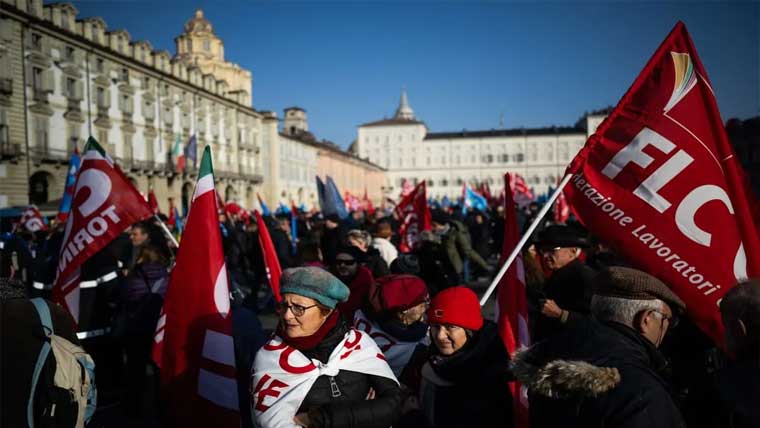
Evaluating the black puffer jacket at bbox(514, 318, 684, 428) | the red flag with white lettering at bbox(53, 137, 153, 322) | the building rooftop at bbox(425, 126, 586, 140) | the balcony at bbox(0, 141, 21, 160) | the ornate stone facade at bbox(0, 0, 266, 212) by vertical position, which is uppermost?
the building rooftop at bbox(425, 126, 586, 140)

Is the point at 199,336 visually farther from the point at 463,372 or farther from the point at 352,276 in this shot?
the point at 352,276

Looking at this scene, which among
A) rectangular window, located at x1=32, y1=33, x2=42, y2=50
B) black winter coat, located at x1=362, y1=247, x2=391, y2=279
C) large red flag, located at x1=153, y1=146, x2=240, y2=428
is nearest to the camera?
large red flag, located at x1=153, y1=146, x2=240, y2=428

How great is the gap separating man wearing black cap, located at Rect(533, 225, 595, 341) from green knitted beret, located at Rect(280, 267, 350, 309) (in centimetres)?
160

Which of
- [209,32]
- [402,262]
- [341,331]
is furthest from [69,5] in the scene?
[341,331]

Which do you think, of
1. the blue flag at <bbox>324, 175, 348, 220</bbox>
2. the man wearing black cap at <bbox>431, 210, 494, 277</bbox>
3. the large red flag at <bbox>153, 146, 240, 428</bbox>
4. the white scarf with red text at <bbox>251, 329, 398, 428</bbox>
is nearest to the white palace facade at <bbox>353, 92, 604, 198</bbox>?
the blue flag at <bbox>324, 175, 348, 220</bbox>

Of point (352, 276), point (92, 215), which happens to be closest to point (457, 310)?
point (352, 276)

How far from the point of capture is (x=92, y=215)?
4031mm

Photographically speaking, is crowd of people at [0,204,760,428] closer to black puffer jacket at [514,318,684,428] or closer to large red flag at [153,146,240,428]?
black puffer jacket at [514,318,684,428]

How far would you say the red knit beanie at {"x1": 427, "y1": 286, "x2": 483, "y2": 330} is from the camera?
234 centimetres

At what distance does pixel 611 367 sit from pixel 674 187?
1.48 meters

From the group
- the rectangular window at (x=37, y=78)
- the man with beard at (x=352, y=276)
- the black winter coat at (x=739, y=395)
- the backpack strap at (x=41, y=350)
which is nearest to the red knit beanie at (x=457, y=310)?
the black winter coat at (x=739, y=395)

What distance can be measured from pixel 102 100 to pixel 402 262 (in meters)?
35.2

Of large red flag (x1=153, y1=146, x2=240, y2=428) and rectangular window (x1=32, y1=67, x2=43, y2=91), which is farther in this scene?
rectangular window (x1=32, y1=67, x2=43, y2=91)

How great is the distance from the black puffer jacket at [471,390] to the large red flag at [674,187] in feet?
3.04
